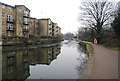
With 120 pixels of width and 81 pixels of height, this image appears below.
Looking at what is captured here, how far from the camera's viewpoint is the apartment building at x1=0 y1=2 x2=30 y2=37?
4310 centimetres

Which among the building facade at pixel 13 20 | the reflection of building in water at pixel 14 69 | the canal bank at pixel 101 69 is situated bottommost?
the reflection of building in water at pixel 14 69

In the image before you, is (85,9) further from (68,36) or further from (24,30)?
(68,36)

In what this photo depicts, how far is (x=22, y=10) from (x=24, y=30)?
7.10 metres

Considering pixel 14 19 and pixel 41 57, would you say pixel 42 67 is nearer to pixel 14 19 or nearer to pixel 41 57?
pixel 41 57

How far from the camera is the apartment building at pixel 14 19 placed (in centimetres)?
4310

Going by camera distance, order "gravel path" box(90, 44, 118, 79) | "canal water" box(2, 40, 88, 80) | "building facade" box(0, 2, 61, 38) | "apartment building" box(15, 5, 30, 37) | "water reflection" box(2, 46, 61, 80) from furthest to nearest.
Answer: "apartment building" box(15, 5, 30, 37)
"building facade" box(0, 2, 61, 38)
"water reflection" box(2, 46, 61, 80)
"canal water" box(2, 40, 88, 80)
"gravel path" box(90, 44, 118, 79)

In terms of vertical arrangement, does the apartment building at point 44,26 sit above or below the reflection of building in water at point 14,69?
above

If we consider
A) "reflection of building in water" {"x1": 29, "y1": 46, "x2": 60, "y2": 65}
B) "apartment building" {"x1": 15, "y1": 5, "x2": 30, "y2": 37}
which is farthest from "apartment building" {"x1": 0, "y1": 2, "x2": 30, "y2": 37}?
"reflection of building in water" {"x1": 29, "y1": 46, "x2": 60, "y2": 65}

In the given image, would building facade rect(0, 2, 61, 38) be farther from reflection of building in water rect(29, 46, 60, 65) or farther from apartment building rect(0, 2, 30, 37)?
reflection of building in water rect(29, 46, 60, 65)

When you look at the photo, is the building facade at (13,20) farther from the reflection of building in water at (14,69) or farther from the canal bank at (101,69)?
the canal bank at (101,69)

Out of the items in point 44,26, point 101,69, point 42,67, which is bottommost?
point 42,67

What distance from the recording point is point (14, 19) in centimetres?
4712

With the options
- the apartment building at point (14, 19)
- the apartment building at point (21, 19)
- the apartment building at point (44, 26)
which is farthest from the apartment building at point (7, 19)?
the apartment building at point (44, 26)

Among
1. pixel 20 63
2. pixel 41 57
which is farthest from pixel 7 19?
pixel 20 63
